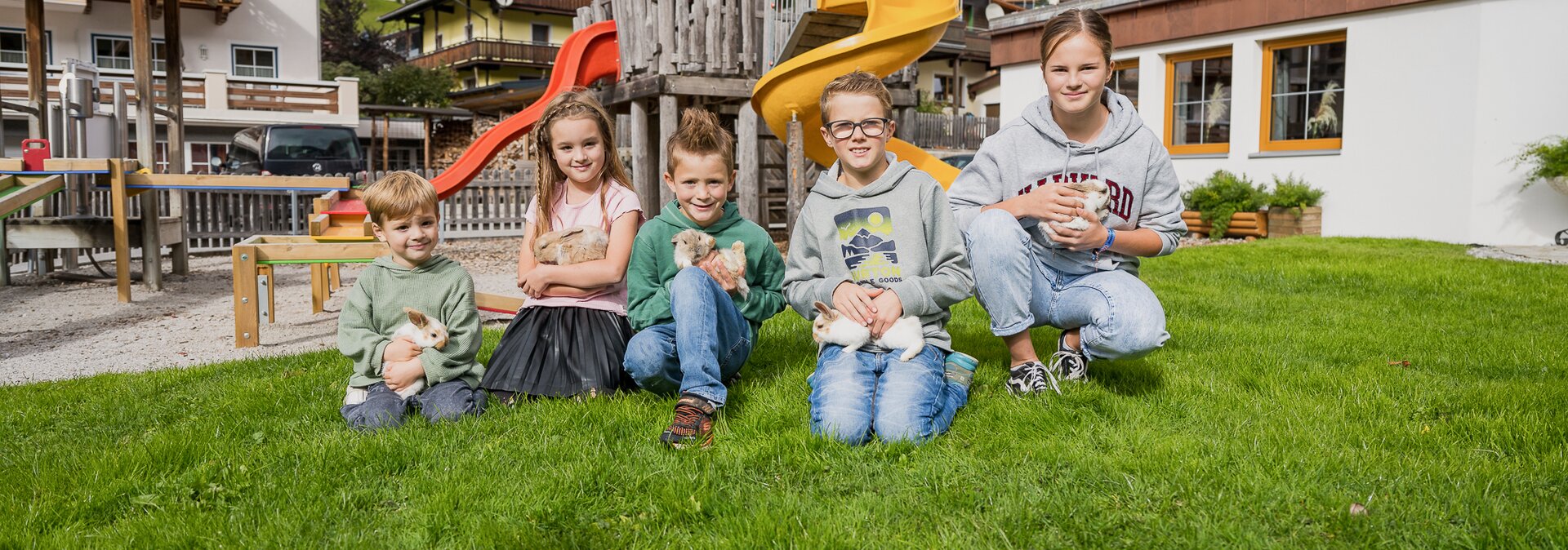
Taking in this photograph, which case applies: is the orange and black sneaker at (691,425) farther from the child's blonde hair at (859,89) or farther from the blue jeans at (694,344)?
the child's blonde hair at (859,89)

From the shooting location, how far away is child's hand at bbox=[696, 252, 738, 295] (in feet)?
11.5

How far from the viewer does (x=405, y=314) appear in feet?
11.6

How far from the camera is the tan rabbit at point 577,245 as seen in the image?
3.78m

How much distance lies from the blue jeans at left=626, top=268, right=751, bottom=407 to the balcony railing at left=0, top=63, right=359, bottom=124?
83.5ft

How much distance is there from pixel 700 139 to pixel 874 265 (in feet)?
2.48

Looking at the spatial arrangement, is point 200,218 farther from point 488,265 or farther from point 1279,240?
point 1279,240

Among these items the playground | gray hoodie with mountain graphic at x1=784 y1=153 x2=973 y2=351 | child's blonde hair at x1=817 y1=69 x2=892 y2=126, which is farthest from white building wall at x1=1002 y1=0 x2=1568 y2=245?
child's blonde hair at x1=817 y1=69 x2=892 y2=126

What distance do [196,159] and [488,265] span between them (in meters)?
19.2

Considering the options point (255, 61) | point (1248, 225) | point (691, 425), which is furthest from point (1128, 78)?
point (255, 61)

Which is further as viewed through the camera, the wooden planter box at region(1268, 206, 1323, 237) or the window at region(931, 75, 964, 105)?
the window at region(931, 75, 964, 105)

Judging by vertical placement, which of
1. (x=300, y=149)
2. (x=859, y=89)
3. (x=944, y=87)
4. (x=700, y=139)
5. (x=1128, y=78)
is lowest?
(x=700, y=139)

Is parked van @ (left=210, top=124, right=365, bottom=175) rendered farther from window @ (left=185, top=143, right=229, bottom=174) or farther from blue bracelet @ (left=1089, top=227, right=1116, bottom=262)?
blue bracelet @ (left=1089, top=227, right=1116, bottom=262)

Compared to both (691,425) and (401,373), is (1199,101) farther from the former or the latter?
(401,373)

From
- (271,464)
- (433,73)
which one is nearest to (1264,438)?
(271,464)
